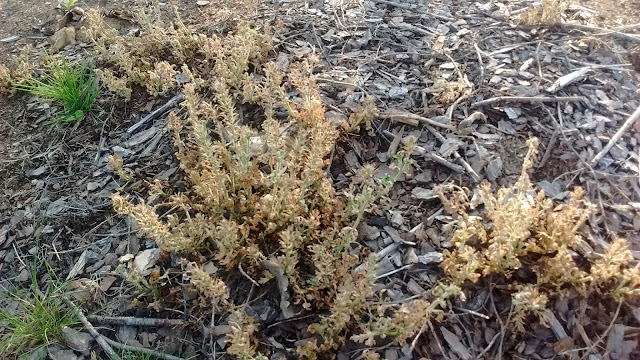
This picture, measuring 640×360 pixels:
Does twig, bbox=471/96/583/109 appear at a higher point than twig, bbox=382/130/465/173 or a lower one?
higher

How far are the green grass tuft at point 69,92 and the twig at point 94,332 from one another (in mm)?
1414

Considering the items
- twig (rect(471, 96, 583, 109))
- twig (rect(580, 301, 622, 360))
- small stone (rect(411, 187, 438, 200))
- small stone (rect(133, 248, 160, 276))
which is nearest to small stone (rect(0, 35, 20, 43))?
small stone (rect(133, 248, 160, 276))

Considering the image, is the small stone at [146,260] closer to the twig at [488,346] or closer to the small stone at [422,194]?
the small stone at [422,194]

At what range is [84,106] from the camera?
3361mm

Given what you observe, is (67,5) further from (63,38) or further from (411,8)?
(411,8)

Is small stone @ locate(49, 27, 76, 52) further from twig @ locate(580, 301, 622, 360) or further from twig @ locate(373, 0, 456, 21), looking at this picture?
twig @ locate(580, 301, 622, 360)

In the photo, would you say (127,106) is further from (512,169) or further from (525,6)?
(525,6)

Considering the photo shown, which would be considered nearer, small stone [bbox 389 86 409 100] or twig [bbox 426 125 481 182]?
twig [bbox 426 125 481 182]

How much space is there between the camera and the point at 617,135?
9.25 feet

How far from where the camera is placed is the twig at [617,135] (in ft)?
9.02

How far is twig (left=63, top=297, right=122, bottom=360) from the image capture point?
2.29 meters

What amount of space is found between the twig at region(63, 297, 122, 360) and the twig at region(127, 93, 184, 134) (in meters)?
1.21

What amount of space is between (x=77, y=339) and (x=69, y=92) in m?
1.70

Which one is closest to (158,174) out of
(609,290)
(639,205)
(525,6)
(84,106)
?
(84,106)
